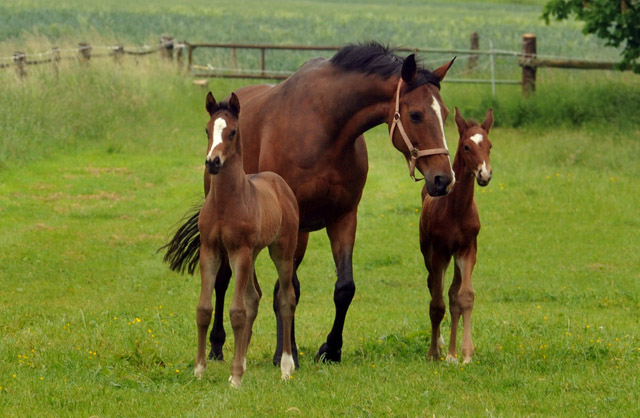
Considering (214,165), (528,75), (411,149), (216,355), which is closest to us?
(214,165)

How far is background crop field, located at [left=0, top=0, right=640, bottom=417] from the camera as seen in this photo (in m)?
6.19

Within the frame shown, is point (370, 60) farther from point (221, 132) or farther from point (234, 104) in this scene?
point (221, 132)

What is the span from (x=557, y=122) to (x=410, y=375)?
624 inches

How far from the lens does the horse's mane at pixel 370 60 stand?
7.34 meters

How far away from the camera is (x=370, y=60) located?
24.8ft

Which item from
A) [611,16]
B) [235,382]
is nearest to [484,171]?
[235,382]

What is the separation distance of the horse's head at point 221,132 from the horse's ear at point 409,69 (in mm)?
1305

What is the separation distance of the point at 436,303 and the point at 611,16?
12709 millimetres

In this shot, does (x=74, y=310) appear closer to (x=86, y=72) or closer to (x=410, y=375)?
(x=410, y=375)

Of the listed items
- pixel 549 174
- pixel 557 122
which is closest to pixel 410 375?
pixel 549 174

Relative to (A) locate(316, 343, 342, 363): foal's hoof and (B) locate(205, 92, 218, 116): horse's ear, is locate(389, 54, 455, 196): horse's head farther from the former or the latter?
(A) locate(316, 343, 342, 363): foal's hoof

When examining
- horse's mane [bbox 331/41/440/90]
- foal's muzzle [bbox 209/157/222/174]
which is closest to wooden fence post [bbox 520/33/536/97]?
horse's mane [bbox 331/41/440/90]

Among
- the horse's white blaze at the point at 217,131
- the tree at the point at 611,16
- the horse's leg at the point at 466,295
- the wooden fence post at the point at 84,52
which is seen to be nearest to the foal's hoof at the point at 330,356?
the horse's leg at the point at 466,295

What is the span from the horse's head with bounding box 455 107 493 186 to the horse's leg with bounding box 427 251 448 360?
733 mm
